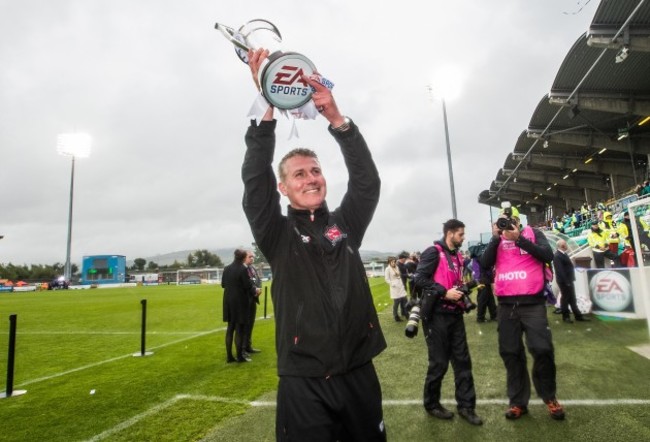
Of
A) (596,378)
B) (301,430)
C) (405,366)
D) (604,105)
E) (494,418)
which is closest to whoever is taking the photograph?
(301,430)

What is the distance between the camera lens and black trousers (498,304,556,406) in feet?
14.5


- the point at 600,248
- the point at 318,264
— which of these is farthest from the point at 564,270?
the point at 318,264

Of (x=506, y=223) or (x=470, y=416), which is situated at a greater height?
(x=506, y=223)

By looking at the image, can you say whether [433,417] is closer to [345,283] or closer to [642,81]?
[345,283]

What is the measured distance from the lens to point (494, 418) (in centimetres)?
449

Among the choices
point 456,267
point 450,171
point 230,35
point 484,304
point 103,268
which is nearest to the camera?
point 230,35

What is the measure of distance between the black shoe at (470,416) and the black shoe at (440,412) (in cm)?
12

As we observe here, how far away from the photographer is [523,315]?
4594 mm

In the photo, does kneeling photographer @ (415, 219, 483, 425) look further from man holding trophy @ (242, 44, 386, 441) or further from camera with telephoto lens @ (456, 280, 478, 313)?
man holding trophy @ (242, 44, 386, 441)

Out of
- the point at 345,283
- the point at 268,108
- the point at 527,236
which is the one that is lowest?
the point at 345,283

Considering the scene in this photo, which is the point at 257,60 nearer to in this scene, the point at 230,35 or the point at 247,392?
the point at 230,35

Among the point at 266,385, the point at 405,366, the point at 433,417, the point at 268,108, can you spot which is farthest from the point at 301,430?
the point at 405,366

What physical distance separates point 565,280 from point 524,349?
6.69 m

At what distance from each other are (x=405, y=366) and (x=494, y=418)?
2.59 meters
